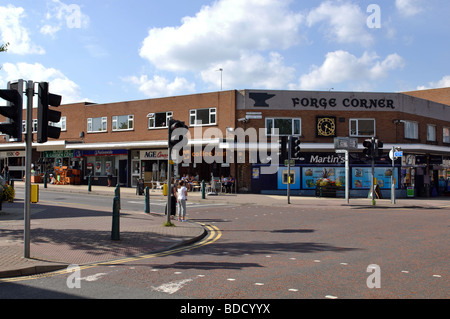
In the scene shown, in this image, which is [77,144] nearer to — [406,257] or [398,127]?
[398,127]

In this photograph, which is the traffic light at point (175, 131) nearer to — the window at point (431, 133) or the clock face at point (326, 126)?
the clock face at point (326, 126)

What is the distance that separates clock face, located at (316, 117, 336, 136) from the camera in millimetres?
30844

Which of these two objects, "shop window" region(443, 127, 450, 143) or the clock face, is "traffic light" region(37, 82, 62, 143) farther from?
"shop window" region(443, 127, 450, 143)

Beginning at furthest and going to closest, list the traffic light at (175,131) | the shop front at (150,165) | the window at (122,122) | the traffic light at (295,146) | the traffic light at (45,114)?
the window at (122,122) < the shop front at (150,165) < the traffic light at (295,146) < the traffic light at (175,131) < the traffic light at (45,114)

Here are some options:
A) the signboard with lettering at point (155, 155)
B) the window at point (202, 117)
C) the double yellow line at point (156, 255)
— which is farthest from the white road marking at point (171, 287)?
the signboard with lettering at point (155, 155)

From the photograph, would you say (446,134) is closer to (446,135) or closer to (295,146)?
(446,135)

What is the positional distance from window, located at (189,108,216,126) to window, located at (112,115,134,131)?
6.42m

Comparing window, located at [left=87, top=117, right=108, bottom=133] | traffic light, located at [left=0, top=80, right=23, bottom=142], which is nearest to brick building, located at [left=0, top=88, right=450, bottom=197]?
window, located at [left=87, top=117, right=108, bottom=133]

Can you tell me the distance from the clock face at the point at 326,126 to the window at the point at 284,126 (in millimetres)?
1527

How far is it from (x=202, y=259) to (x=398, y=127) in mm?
26854

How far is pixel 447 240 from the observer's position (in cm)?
1093

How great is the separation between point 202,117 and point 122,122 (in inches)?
338

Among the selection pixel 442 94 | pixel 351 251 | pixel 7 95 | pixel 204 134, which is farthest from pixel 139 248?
pixel 442 94

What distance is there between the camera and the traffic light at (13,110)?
812cm
